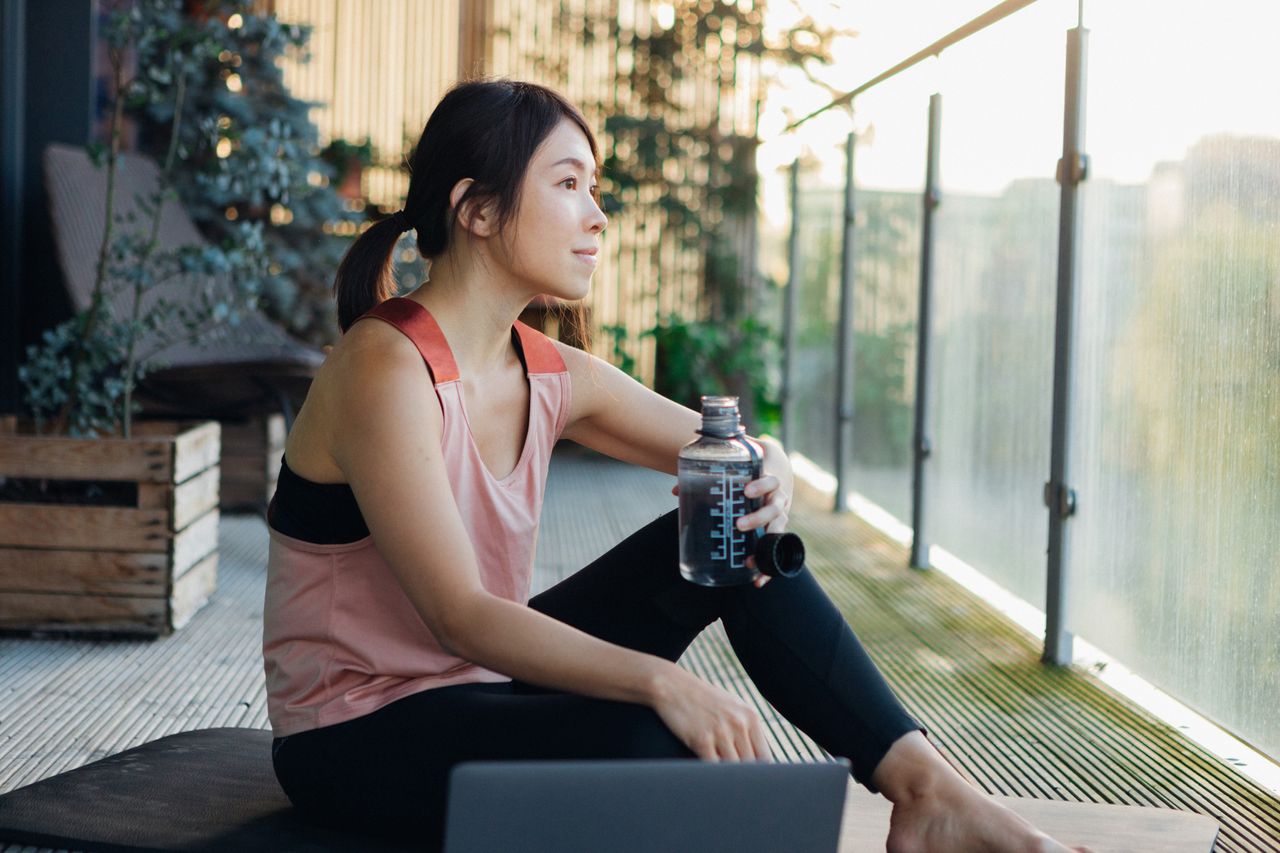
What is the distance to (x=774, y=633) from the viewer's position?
4.87ft

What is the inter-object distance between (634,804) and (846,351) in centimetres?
347

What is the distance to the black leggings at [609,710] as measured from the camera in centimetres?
129

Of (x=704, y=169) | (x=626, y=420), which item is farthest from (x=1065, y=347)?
(x=704, y=169)

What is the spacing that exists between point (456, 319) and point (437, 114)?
231mm

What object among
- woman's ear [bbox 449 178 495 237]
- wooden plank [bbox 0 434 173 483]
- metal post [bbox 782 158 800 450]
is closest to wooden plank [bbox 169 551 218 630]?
wooden plank [bbox 0 434 173 483]

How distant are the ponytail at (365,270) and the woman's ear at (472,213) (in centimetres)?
11

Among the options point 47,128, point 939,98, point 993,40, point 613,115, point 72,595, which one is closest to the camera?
point 72,595

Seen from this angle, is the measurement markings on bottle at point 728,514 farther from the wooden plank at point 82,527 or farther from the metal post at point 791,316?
the metal post at point 791,316

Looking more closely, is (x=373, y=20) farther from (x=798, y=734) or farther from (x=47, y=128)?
(x=798, y=734)

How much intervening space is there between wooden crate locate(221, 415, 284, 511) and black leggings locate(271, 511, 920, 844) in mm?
2583

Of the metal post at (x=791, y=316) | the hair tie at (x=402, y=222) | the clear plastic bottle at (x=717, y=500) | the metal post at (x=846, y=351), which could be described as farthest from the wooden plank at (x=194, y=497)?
the metal post at (x=791, y=316)

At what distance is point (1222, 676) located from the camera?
2121 millimetres

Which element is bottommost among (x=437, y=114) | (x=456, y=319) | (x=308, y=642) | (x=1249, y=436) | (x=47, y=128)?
(x=308, y=642)

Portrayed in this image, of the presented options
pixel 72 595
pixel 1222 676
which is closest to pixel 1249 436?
pixel 1222 676
